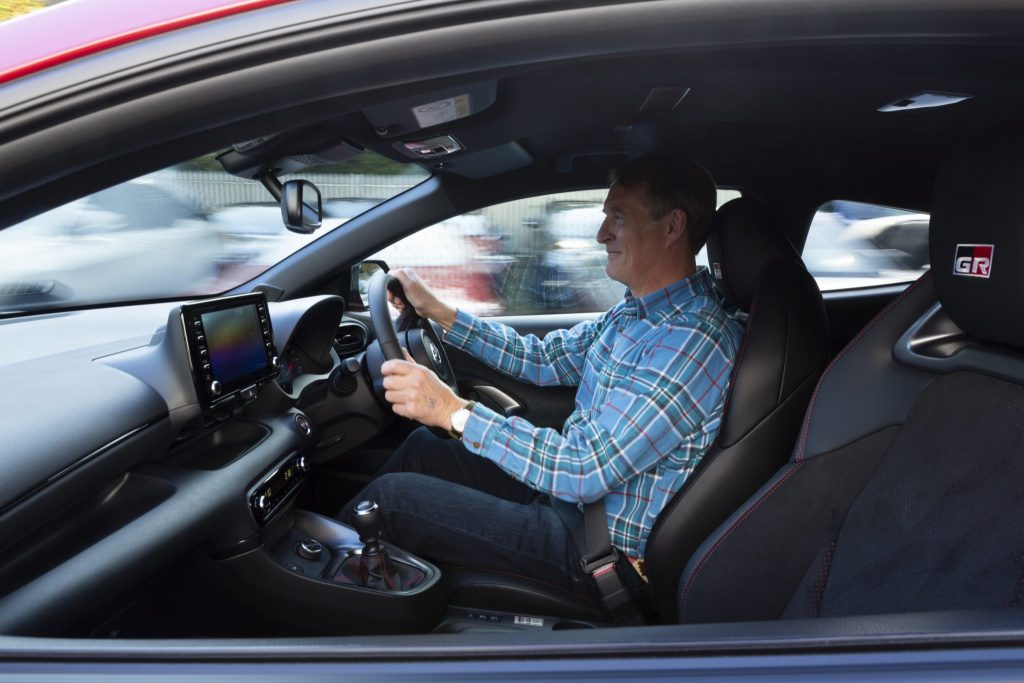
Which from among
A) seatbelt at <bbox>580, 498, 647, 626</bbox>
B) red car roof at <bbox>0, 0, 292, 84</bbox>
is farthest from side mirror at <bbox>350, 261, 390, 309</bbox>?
red car roof at <bbox>0, 0, 292, 84</bbox>

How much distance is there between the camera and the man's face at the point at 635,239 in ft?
6.33

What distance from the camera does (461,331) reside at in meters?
2.42

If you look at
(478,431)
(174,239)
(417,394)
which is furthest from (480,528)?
(174,239)

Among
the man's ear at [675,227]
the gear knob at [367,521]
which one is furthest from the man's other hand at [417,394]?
the man's ear at [675,227]

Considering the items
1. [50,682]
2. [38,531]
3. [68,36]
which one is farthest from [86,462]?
[68,36]

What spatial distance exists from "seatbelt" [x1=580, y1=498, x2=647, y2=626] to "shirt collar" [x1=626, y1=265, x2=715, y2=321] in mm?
521

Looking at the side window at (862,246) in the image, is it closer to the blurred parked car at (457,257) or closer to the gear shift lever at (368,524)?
the blurred parked car at (457,257)

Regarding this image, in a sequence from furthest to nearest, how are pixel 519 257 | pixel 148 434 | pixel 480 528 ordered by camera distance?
1. pixel 519 257
2. pixel 480 528
3. pixel 148 434

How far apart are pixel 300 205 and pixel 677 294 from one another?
44.7 inches

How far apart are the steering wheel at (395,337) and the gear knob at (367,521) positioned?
0.34 metres

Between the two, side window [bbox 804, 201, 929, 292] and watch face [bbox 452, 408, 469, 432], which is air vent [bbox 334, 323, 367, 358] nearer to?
watch face [bbox 452, 408, 469, 432]

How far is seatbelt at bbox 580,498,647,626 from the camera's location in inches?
66.1

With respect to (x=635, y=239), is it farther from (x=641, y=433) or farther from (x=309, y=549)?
(x=309, y=549)

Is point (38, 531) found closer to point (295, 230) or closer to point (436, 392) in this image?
point (436, 392)
